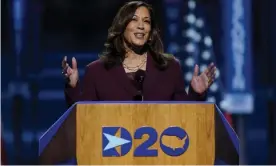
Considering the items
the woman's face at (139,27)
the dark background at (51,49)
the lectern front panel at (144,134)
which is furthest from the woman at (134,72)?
the dark background at (51,49)

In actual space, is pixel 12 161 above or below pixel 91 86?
below

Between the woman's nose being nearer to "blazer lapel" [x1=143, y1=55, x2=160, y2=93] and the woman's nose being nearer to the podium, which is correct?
"blazer lapel" [x1=143, y1=55, x2=160, y2=93]

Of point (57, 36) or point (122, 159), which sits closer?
point (122, 159)

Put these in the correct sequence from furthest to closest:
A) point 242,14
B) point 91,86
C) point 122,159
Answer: point 242,14 < point 91,86 < point 122,159

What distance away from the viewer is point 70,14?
15.0 ft

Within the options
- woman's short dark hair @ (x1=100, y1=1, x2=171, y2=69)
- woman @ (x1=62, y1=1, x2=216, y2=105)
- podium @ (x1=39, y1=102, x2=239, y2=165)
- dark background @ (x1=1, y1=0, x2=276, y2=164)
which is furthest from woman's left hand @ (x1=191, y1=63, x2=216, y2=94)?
dark background @ (x1=1, y1=0, x2=276, y2=164)

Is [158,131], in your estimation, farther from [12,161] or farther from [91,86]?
[12,161]

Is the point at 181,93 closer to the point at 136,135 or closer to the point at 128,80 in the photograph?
the point at 128,80

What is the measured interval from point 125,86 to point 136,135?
36cm

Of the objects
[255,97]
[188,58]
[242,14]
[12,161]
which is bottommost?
[12,161]

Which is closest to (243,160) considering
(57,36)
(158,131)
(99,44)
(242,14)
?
Answer: (242,14)

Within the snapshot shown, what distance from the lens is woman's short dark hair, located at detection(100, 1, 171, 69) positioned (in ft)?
6.36

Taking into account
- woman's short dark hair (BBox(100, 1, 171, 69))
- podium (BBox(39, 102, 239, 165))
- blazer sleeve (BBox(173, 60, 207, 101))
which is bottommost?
podium (BBox(39, 102, 239, 165))

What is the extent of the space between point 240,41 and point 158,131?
3047 mm
